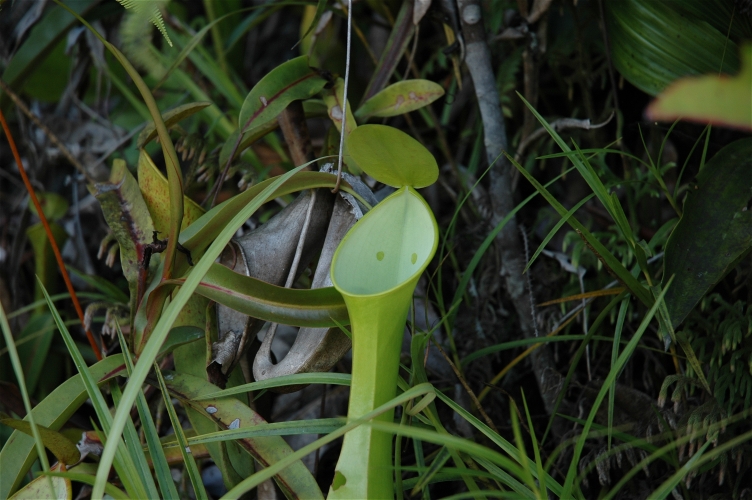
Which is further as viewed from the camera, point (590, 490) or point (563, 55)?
point (563, 55)

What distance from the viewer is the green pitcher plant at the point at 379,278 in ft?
1.58

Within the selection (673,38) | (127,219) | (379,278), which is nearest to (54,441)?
(127,219)

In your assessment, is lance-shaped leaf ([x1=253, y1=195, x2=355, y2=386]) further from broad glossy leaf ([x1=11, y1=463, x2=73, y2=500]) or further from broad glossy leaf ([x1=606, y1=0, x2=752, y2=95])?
broad glossy leaf ([x1=606, y1=0, x2=752, y2=95])

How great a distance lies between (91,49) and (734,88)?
1198 millimetres

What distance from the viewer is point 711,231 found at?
0.61 metres

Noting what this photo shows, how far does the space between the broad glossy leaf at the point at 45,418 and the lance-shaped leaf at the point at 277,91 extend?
317 mm

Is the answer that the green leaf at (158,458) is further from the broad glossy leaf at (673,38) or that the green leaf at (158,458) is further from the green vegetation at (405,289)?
the broad glossy leaf at (673,38)

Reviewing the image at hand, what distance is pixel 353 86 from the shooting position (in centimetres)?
128

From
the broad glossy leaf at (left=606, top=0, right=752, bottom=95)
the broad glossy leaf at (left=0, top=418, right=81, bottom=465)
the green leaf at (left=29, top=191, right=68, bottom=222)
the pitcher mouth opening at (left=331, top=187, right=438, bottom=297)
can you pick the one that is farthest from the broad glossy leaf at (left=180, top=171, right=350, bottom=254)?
the green leaf at (left=29, top=191, right=68, bottom=222)

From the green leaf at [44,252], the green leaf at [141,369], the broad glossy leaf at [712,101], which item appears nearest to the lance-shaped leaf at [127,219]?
the green leaf at [141,369]

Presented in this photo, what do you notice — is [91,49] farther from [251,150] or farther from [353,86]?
[353,86]

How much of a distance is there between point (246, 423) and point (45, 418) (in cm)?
21

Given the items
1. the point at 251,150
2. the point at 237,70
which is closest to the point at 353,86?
the point at 251,150

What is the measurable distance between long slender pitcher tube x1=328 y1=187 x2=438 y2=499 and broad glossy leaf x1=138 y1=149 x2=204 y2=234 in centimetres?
27
